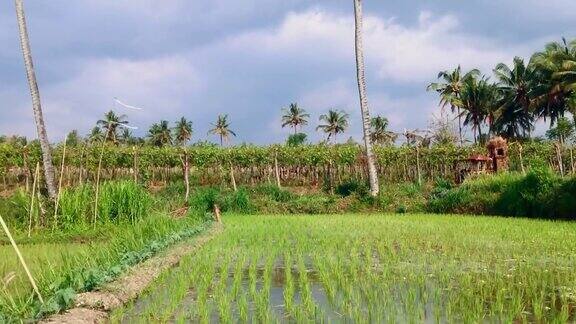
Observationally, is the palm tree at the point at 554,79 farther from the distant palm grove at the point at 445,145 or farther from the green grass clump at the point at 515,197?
the green grass clump at the point at 515,197

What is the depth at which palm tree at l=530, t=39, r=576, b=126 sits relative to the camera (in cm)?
3128

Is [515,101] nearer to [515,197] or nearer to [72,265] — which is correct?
[515,197]

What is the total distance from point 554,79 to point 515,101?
4352mm

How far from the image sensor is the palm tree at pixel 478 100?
38125mm

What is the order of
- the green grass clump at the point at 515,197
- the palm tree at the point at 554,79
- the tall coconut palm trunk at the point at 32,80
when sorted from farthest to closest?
1. the palm tree at the point at 554,79
2. the tall coconut palm trunk at the point at 32,80
3. the green grass clump at the point at 515,197

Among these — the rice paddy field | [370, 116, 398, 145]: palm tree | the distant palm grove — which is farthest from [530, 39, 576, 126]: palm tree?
the rice paddy field

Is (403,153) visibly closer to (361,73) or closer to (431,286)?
(361,73)

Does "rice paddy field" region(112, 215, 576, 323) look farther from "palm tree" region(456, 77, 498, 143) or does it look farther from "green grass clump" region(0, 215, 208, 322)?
"palm tree" region(456, 77, 498, 143)

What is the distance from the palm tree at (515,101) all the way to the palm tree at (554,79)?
698 mm

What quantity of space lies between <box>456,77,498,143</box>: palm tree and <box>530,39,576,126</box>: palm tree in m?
2.90

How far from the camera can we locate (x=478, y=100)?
3853cm

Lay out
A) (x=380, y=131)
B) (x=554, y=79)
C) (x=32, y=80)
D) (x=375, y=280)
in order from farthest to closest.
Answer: (x=380, y=131)
(x=554, y=79)
(x=32, y=80)
(x=375, y=280)

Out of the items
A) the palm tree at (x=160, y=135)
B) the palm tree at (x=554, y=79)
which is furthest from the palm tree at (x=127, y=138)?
the palm tree at (x=554, y=79)

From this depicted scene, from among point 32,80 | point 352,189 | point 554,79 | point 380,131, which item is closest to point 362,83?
point 352,189
